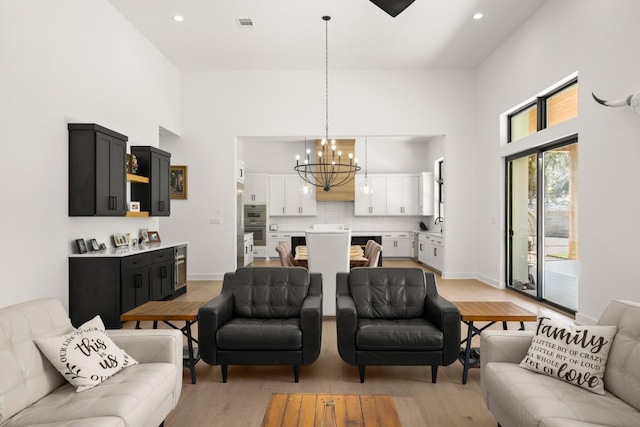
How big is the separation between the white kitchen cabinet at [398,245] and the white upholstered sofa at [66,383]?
9064mm

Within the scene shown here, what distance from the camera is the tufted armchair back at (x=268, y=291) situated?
3572 millimetres

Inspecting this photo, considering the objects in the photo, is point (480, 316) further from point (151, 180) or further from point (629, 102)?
point (151, 180)

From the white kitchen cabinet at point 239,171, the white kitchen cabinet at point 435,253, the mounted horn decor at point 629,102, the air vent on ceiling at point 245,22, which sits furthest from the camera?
the white kitchen cabinet at point 435,253

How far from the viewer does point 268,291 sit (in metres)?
3.66

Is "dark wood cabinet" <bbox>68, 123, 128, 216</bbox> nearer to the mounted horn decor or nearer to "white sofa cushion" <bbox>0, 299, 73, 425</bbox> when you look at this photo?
"white sofa cushion" <bbox>0, 299, 73, 425</bbox>

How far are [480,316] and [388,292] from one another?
777 millimetres

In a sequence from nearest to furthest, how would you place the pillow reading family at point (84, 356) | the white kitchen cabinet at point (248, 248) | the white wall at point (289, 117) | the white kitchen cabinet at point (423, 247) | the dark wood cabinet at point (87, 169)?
the pillow reading family at point (84, 356), the dark wood cabinet at point (87, 169), the white wall at point (289, 117), the white kitchen cabinet at point (248, 248), the white kitchen cabinet at point (423, 247)

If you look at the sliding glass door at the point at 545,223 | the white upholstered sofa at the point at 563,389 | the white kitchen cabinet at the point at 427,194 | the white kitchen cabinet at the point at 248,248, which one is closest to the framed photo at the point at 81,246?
the white upholstered sofa at the point at 563,389

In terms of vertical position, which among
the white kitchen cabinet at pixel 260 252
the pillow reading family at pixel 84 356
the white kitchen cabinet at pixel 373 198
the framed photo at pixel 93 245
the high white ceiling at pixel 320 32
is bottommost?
the white kitchen cabinet at pixel 260 252

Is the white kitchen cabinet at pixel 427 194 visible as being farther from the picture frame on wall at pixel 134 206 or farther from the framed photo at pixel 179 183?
the picture frame on wall at pixel 134 206

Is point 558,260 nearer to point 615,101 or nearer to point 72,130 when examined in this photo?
point 615,101

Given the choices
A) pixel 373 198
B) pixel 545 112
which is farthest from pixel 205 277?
pixel 545 112

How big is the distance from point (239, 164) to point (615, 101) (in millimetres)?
6399

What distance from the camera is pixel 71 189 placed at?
14.7 ft
